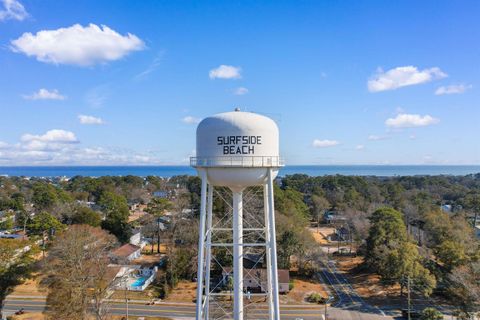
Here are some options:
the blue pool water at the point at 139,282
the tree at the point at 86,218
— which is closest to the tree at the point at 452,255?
the blue pool water at the point at 139,282

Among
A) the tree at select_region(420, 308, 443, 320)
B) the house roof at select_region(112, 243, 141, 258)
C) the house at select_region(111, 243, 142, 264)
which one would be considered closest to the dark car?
the tree at select_region(420, 308, 443, 320)

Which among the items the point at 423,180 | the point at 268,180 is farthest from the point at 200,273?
the point at 423,180

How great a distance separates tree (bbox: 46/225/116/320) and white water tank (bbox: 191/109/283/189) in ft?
34.1

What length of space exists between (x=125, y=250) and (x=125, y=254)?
0.96 meters

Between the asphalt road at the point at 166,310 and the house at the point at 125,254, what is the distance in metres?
8.34

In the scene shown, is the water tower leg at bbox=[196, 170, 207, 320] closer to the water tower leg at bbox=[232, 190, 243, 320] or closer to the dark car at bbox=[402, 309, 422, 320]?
the water tower leg at bbox=[232, 190, 243, 320]

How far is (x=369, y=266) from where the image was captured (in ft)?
107

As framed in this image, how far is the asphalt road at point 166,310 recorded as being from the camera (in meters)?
24.0

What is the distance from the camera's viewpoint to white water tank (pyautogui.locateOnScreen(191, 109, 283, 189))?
1462cm

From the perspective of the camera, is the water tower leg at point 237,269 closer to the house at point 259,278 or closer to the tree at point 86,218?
the house at point 259,278

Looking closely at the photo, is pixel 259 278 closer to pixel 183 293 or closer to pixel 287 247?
pixel 287 247

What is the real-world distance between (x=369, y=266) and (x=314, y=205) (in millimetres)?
25941

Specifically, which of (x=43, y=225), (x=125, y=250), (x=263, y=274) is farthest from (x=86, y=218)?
(x=263, y=274)

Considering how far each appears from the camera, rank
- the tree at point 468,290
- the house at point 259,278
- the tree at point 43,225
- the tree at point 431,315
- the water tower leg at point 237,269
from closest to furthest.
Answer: the water tower leg at point 237,269, the tree at point 468,290, the tree at point 431,315, the house at point 259,278, the tree at point 43,225
